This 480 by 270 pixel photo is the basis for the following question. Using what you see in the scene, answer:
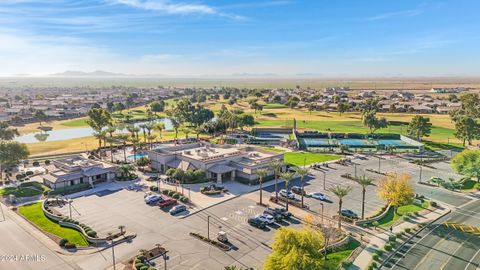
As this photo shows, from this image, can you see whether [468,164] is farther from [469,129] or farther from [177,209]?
[177,209]

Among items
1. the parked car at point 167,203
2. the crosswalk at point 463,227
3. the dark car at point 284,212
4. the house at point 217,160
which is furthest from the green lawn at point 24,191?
the crosswalk at point 463,227

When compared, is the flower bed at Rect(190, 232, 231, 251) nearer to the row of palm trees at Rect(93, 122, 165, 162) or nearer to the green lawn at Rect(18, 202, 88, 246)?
the green lawn at Rect(18, 202, 88, 246)

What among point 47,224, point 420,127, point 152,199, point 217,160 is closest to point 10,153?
point 47,224

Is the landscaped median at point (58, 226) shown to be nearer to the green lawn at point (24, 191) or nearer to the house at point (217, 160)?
the green lawn at point (24, 191)

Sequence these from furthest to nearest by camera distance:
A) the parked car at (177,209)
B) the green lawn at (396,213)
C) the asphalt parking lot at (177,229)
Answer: the parked car at (177,209), the green lawn at (396,213), the asphalt parking lot at (177,229)

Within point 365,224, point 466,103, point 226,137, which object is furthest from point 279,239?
point 466,103

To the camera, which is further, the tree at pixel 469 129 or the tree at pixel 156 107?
the tree at pixel 156 107

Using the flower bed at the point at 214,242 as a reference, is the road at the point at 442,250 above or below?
below
